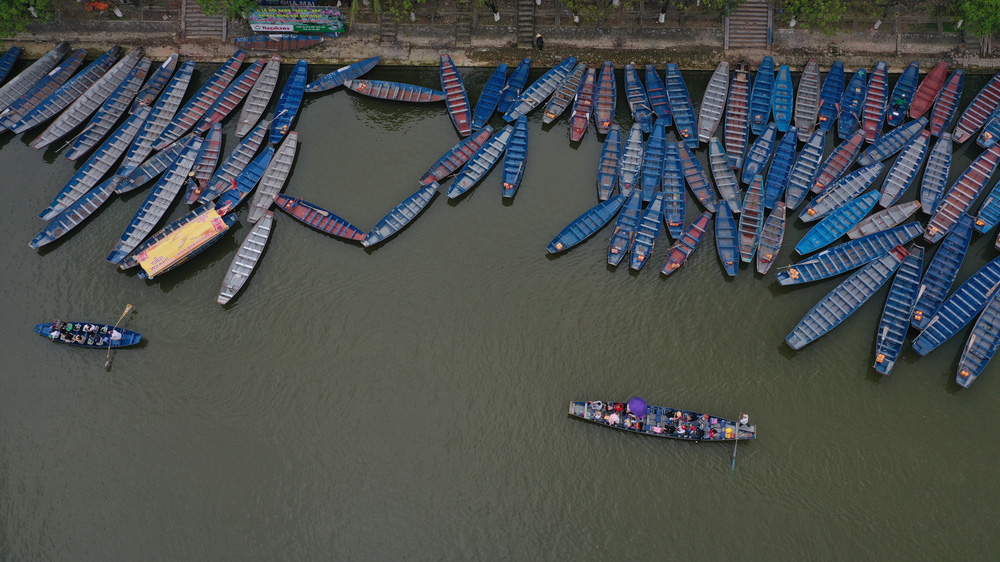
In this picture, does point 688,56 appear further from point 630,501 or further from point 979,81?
point 630,501

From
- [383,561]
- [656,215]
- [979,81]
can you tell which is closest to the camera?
[383,561]

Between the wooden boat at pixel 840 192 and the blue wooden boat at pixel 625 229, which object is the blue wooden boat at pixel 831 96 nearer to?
the wooden boat at pixel 840 192

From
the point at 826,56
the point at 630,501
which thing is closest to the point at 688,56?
the point at 826,56

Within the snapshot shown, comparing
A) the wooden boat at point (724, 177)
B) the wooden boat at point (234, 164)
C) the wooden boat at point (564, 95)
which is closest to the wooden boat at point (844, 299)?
the wooden boat at point (724, 177)

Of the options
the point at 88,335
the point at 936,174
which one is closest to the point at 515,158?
the point at 936,174

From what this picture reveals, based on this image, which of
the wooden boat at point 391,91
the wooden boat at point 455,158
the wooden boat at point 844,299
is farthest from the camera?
the wooden boat at point 391,91

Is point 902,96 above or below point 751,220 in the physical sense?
above

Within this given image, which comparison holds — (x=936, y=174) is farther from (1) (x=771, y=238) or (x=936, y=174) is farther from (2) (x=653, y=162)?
(2) (x=653, y=162)
